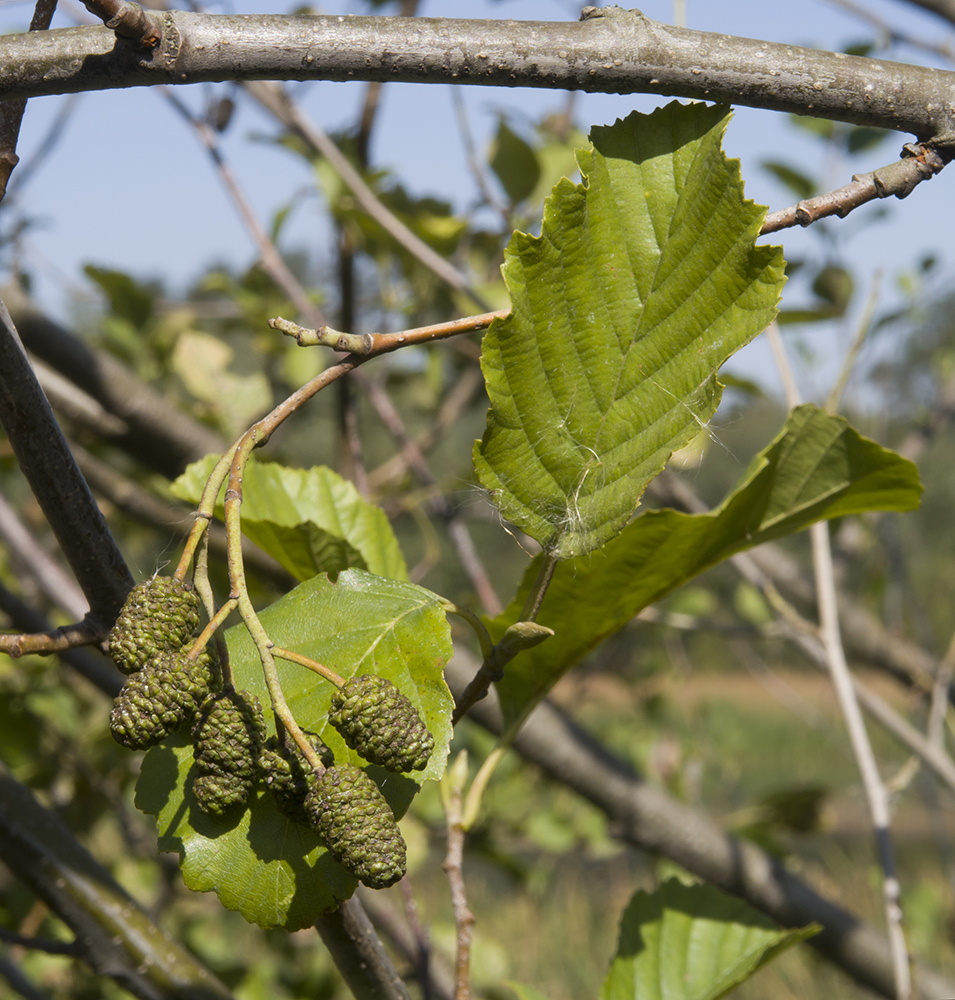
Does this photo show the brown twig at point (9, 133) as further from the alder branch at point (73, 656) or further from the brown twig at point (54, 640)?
the alder branch at point (73, 656)

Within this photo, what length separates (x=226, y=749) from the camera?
0.41m

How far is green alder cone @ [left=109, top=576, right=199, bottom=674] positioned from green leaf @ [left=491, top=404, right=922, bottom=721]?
23 cm

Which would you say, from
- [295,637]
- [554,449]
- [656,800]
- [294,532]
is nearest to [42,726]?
[656,800]

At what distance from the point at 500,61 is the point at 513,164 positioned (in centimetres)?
134

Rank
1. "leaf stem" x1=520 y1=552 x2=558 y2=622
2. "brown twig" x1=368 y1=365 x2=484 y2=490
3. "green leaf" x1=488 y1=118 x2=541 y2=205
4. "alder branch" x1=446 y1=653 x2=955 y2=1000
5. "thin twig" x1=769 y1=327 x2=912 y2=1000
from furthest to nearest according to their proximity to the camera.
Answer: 1. "brown twig" x1=368 y1=365 x2=484 y2=490
2. "green leaf" x1=488 y1=118 x2=541 y2=205
3. "alder branch" x1=446 y1=653 x2=955 y2=1000
4. "thin twig" x1=769 y1=327 x2=912 y2=1000
5. "leaf stem" x1=520 y1=552 x2=558 y2=622

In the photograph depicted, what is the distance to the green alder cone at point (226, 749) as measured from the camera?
406 millimetres

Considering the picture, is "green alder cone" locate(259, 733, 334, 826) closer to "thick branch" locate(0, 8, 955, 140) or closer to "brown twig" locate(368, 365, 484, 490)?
"thick branch" locate(0, 8, 955, 140)

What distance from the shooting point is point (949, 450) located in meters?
14.9

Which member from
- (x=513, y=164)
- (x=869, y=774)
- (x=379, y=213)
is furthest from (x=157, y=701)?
(x=513, y=164)

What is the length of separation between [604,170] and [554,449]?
0.15 metres

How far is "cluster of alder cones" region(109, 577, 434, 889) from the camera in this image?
383 mm

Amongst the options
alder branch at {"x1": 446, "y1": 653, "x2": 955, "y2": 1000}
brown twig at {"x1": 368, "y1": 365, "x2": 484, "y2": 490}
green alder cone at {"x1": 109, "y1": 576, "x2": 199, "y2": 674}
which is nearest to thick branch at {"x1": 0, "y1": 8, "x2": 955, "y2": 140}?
green alder cone at {"x1": 109, "y1": 576, "x2": 199, "y2": 674}

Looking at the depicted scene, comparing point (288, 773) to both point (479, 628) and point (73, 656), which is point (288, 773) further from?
point (73, 656)

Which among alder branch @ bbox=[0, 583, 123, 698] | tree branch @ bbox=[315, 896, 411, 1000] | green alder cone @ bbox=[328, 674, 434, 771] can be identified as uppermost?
alder branch @ bbox=[0, 583, 123, 698]
